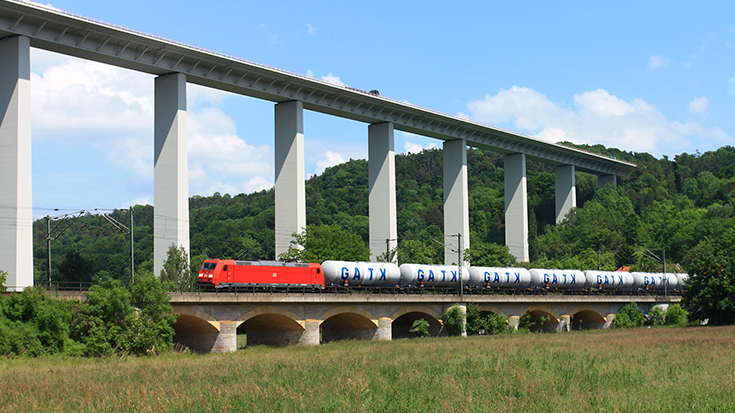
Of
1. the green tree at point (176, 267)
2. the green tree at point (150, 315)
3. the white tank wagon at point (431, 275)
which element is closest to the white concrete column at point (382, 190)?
the white tank wagon at point (431, 275)

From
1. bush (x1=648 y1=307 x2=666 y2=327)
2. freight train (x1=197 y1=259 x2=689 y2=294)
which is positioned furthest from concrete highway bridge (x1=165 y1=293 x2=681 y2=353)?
bush (x1=648 y1=307 x2=666 y2=327)

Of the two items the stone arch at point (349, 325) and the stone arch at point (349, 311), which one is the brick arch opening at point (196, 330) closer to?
the stone arch at point (349, 311)

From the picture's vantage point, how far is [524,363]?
3816 centimetres

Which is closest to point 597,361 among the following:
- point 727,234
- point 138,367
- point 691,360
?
point 691,360

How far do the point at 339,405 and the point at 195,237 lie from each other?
142 metres

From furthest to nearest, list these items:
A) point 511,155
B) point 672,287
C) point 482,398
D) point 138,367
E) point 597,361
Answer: point 511,155 → point 672,287 → point 597,361 → point 138,367 → point 482,398

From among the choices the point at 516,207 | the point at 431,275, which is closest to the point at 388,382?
the point at 431,275

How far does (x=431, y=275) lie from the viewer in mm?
70562

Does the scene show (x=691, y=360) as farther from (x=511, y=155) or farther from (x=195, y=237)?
(x=195, y=237)

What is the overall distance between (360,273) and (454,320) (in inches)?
432

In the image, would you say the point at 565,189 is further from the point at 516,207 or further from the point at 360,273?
the point at 360,273

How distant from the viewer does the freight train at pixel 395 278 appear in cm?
5681

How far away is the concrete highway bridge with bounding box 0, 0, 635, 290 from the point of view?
2339 inches

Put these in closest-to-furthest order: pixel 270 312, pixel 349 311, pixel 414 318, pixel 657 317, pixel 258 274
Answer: pixel 270 312 < pixel 258 274 < pixel 349 311 < pixel 414 318 < pixel 657 317
